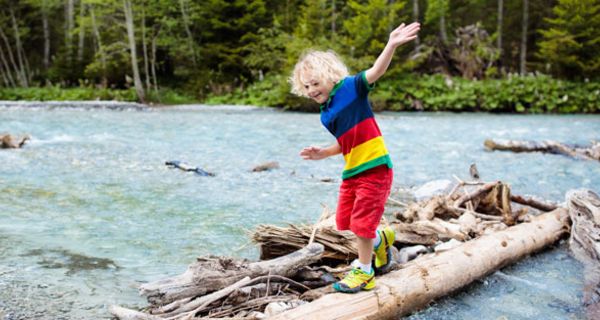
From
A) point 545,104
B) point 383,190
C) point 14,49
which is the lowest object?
point 545,104

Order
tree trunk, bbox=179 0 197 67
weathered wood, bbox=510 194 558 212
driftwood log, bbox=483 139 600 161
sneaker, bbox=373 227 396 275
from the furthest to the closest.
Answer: tree trunk, bbox=179 0 197 67 → driftwood log, bbox=483 139 600 161 → weathered wood, bbox=510 194 558 212 → sneaker, bbox=373 227 396 275

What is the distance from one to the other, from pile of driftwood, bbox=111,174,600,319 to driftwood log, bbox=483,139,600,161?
223 inches

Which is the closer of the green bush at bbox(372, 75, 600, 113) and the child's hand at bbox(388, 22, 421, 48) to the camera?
the child's hand at bbox(388, 22, 421, 48)

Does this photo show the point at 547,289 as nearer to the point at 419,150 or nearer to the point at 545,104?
the point at 419,150

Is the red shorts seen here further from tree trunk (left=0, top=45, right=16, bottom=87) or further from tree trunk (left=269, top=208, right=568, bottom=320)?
tree trunk (left=0, top=45, right=16, bottom=87)

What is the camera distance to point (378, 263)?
3330 millimetres

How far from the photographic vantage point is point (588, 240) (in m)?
4.16

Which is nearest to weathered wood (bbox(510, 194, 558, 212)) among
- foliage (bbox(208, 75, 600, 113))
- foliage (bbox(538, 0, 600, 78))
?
foliage (bbox(208, 75, 600, 113))

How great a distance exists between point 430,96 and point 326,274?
63.9ft

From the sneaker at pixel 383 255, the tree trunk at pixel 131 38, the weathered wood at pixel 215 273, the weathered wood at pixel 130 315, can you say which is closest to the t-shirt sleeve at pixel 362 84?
the sneaker at pixel 383 255

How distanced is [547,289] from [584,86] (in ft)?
66.0

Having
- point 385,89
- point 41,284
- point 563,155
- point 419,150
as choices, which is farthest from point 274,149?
point 385,89

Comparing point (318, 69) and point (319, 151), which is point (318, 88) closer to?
point (318, 69)

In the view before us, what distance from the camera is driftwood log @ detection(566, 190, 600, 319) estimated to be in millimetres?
3324
